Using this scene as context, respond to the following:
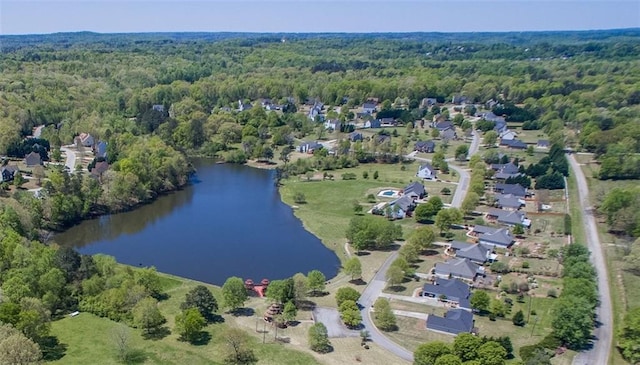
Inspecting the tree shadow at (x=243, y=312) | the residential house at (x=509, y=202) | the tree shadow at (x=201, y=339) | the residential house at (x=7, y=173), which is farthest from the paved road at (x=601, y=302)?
the residential house at (x=7, y=173)

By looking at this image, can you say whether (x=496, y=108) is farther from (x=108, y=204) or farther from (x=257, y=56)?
(x=257, y=56)

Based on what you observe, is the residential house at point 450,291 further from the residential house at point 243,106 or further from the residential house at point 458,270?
the residential house at point 243,106

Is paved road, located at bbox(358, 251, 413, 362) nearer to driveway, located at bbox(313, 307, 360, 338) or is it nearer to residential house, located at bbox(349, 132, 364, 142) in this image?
driveway, located at bbox(313, 307, 360, 338)

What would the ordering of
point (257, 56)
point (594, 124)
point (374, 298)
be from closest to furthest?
point (374, 298) < point (594, 124) < point (257, 56)

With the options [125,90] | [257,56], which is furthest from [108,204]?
[257,56]

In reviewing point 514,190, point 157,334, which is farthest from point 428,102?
point 157,334

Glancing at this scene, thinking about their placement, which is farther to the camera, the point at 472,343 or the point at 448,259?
the point at 448,259

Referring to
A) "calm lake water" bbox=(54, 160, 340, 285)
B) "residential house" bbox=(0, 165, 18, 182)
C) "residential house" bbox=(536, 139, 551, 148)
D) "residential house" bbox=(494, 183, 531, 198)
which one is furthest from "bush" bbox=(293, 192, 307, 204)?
"residential house" bbox=(536, 139, 551, 148)
